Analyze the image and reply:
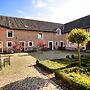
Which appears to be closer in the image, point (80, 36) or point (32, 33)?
point (80, 36)

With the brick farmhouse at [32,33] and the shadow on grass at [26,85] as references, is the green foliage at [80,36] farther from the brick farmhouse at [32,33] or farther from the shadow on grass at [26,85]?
the brick farmhouse at [32,33]

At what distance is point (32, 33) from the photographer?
35312mm

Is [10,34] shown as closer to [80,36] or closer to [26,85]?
[80,36]

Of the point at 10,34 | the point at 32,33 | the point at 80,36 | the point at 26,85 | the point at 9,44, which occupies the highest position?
the point at 32,33

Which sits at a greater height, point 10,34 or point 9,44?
point 10,34

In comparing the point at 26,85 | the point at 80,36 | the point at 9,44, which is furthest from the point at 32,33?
the point at 26,85

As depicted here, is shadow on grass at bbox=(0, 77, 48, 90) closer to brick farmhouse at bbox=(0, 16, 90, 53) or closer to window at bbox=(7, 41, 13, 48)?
brick farmhouse at bbox=(0, 16, 90, 53)

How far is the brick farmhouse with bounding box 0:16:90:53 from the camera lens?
104ft

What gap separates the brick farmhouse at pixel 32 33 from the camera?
31641 mm

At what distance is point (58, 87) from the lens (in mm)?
9328

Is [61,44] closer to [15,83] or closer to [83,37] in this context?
[83,37]

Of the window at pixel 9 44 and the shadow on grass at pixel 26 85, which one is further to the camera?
the window at pixel 9 44

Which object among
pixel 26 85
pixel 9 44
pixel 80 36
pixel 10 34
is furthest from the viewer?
pixel 10 34

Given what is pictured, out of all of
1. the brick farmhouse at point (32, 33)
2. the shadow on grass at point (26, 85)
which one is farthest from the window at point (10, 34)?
the shadow on grass at point (26, 85)
